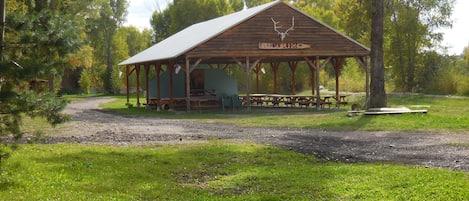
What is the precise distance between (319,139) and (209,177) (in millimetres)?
5926

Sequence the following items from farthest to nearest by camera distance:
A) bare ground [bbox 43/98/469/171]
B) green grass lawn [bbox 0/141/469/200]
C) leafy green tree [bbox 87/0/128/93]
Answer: leafy green tree [bbox 87/0/128/93], bare ground [bbox 43/98/469/171], green grass lawn [bbox 0/141/469/200]

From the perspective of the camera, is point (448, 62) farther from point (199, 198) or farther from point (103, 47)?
point (103, 47)

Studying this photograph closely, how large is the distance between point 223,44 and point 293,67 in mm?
10141

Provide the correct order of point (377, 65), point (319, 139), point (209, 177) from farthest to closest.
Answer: point (377, 65) → point (319, 139) → point (209, 177)

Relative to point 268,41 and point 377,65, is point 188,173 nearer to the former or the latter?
point 377,65

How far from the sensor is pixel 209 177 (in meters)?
9.66

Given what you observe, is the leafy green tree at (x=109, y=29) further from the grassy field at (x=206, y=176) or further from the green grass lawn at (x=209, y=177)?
the green grass lawn at (x=209, y=177)

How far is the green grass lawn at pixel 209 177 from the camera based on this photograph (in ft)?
25.8

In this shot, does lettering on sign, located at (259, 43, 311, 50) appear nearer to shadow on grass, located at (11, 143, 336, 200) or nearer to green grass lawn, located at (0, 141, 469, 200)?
shadow on grass, located at (11, 143, 336, 200)

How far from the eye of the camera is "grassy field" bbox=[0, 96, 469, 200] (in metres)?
7.89

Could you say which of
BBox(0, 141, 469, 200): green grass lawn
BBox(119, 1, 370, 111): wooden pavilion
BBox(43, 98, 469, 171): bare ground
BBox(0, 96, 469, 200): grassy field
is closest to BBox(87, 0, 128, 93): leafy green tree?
BBox(119, 1, 370, 111): wooden pavilion

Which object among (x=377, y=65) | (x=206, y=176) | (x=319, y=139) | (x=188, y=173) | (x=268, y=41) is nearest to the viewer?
(x=206, y=176)

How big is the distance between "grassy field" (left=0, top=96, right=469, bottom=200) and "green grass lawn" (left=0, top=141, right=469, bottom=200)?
0.05 ft

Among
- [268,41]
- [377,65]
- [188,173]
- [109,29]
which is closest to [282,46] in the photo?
[268,41]
